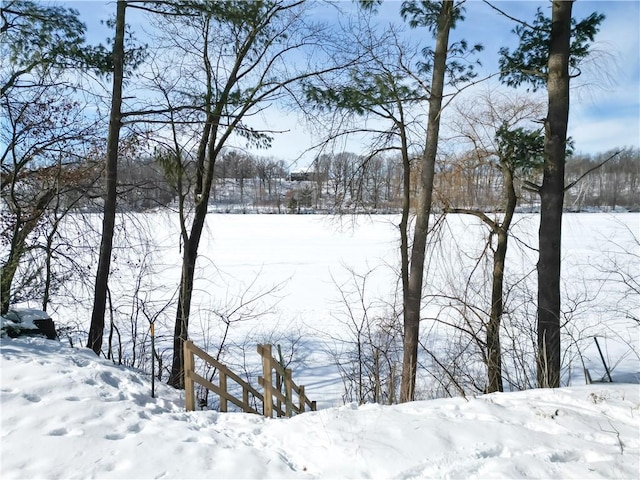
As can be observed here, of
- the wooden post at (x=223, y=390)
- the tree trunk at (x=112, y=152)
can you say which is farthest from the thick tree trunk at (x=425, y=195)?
the tree trunk at (x=112, y=152)

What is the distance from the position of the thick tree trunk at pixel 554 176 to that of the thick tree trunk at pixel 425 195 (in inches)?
54.2

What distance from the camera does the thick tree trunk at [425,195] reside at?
18.8 ft

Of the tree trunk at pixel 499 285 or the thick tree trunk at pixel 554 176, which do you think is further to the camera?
the tree trunk at pixel 499 285

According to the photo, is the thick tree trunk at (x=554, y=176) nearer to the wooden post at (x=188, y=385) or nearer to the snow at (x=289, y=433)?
the snow at (x=289, y=433)

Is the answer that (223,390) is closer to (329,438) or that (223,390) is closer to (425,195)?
(329,438)

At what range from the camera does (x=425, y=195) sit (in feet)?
19.7

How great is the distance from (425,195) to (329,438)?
3.95m

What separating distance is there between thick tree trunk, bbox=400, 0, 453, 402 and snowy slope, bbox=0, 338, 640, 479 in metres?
2.16

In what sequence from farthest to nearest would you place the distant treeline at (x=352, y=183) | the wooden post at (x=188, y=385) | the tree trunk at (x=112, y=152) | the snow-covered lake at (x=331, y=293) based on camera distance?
the snow-covered lake at (x=331, y=293) → the distant treeline at (x=352, y=183) → the tree trunk at (x=112, y=152) → the wooden post at (x=188, y=385)

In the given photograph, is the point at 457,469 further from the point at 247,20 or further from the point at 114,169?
the point at 247,20

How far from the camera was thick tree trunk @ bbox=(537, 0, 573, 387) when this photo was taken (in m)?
5.11

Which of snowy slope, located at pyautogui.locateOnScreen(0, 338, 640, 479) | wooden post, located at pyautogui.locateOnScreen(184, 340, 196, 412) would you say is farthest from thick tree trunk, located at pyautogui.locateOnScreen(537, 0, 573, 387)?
wooden post, located at pyautogui.locateOnScreen(184, 340, 196, 412)

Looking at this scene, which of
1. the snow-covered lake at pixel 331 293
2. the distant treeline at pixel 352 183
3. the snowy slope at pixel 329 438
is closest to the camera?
the snowy slope at pixel 329 438

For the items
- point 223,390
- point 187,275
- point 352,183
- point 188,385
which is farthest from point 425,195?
point 187,275
